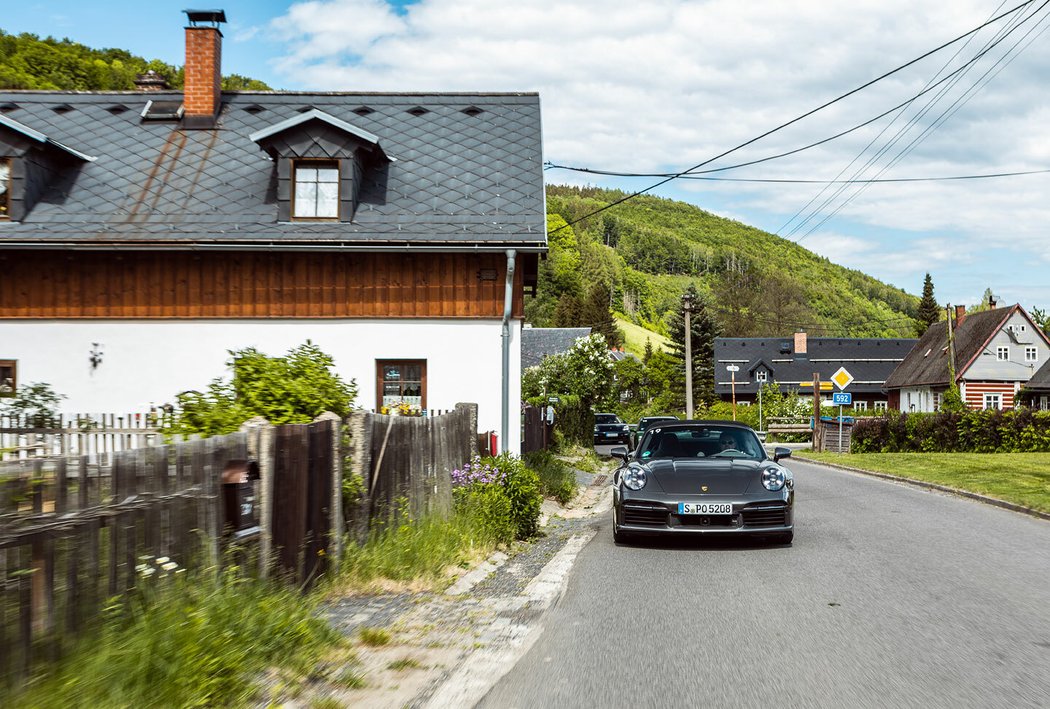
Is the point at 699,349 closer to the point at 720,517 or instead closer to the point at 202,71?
the point at 202,71

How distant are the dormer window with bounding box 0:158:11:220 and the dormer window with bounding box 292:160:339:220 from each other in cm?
517

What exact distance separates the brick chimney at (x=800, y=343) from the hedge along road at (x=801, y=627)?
94.9 metres

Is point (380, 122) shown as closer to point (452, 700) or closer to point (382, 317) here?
point (382, 317)

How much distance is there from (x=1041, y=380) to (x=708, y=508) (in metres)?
62.6

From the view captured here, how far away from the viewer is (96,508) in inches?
183

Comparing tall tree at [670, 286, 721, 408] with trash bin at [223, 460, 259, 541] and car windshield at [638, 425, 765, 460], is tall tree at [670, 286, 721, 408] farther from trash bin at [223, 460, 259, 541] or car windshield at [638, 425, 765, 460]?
trash bin at [223, 460, 259, 541]

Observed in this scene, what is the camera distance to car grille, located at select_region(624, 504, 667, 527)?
421 inches

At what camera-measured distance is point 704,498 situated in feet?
34.7

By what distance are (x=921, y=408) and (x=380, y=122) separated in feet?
200

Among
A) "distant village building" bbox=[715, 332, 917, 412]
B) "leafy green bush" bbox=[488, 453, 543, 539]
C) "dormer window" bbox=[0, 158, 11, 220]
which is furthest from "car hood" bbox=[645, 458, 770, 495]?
→ "distant village building" bbox=[715, 332, 917, 412]

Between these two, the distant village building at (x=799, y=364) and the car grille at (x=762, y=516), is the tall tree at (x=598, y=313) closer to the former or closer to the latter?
the distant village building at (x=799, y=364)

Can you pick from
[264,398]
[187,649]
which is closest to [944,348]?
[264,398]

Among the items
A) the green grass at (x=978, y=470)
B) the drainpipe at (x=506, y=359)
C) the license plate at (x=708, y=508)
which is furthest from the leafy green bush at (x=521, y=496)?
the green grass at (x=978, y=470)

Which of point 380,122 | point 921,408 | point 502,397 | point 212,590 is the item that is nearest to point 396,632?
point 212,590
